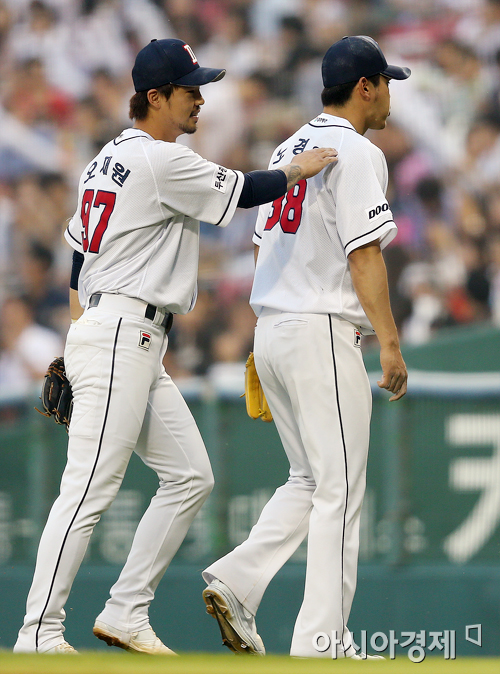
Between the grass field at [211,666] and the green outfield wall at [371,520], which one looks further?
the green outfield wall at [371,520]

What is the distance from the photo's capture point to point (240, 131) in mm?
7645

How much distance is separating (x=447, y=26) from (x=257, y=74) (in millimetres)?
1628

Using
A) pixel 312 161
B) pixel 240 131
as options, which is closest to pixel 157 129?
pixel 312 161

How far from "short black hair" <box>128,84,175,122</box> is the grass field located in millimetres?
1822

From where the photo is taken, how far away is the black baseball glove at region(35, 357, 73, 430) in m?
3.30

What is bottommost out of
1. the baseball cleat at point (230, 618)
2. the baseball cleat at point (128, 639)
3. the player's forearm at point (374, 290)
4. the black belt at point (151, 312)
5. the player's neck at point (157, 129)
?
the baseball cleat at point (128, 639)

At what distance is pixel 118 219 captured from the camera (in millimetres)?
3141

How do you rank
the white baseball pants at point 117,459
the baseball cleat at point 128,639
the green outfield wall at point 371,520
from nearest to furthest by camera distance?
1. the white baseball pants at point 117,459
2. the baseball cleat at point 128,639
3. the green outfield wall at point 371,520

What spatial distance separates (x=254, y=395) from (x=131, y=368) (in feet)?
2.13

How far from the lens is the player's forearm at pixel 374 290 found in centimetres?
304

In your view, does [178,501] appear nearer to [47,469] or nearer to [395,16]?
[47,469]

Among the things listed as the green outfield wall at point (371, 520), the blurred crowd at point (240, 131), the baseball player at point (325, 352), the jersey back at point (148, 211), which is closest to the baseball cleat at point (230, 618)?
the baseball player at point (325, 352)

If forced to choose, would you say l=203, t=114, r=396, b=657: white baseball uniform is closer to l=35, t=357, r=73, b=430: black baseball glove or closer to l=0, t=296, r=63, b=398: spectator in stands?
l=35, t=357, r=73, b=430: black baseball glove

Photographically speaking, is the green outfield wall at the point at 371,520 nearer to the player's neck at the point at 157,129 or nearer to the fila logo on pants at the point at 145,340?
the fila logo on pants at the point at 145,340
